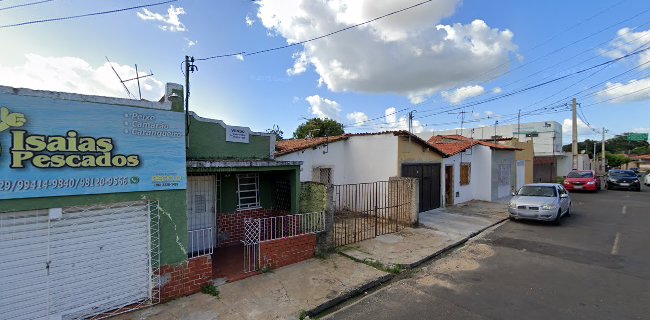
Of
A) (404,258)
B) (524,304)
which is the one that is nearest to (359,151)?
(404,258)

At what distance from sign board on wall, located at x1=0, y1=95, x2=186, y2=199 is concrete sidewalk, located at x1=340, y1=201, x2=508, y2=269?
4.88m

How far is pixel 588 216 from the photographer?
42.5 feet

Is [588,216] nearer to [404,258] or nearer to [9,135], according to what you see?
[404,258]

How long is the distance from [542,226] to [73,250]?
534 inches

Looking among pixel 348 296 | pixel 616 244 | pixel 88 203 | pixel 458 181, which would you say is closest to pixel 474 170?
pixel 458 181

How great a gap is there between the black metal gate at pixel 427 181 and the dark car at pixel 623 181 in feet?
60.8

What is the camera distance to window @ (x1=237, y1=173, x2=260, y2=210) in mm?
8531

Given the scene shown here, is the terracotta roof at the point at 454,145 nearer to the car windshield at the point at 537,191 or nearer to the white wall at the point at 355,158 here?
the car windshield at the point at 537,191

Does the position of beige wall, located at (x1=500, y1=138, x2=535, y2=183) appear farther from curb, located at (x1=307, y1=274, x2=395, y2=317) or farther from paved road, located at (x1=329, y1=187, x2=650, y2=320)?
curb, located at (x1=307, y1=274, x2=395, y2=317)

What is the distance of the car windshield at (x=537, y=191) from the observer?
1169 centimetres

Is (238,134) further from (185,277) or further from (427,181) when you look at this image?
(427,181)

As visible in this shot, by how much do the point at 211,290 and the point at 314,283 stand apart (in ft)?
6.44

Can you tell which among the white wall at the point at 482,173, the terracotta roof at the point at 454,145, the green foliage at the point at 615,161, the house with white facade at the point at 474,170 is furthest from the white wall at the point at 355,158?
the green foliage at the point at 615,161

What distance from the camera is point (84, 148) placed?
183 inches
